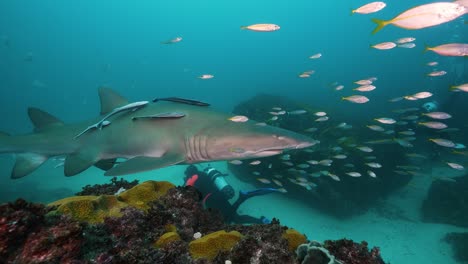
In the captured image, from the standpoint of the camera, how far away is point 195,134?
4.20 metres

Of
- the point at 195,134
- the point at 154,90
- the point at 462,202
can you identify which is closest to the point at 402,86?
the point at 462,202

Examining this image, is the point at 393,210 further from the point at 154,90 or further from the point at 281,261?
the point at 154,90

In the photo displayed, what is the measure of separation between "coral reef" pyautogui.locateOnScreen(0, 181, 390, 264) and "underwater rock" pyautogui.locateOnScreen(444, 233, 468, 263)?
11.3 meters

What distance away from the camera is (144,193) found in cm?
374

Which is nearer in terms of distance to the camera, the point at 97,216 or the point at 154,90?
the point at 97,216

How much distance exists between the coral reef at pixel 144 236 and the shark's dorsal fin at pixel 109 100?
81.8 inches

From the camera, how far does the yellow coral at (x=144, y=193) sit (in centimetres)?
357

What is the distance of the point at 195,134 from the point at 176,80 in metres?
153

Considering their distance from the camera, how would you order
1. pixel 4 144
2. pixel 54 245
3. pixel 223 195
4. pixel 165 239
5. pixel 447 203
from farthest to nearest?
→ pixel 447 203
pixel 223 195
pixel 4 144
pixel 165 239
pixel 54 245

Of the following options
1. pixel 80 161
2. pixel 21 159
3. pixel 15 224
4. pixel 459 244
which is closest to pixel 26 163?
pixel 21 159

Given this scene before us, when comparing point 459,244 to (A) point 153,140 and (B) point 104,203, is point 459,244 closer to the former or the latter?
(A) point 153,140

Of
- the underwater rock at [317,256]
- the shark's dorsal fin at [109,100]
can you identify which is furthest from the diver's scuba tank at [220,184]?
the underwater rock at [317,256]

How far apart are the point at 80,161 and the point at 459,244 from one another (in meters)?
14.5

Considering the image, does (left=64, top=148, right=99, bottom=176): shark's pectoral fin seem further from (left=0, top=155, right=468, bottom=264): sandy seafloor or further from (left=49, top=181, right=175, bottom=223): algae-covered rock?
(left=0, top=155, right=468, bottom=264): sandy seafloor
